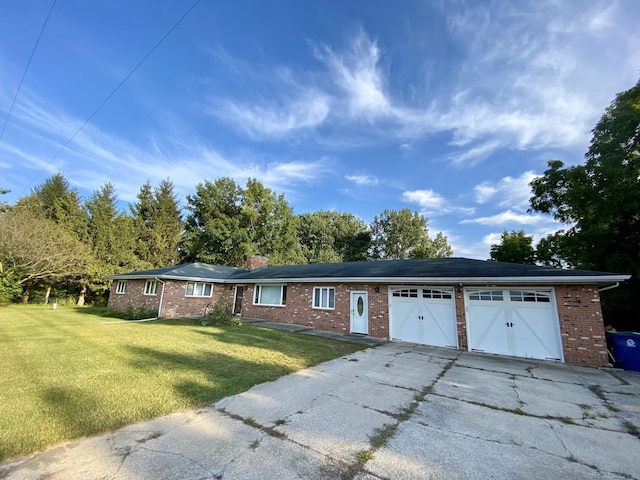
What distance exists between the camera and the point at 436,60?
35.5 feet

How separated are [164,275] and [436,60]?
16.8 metres

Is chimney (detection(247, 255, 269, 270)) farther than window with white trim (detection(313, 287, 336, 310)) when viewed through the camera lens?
Yes

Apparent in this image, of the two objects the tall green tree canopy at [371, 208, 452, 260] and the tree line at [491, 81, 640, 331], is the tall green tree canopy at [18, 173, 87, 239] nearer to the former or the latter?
the tall green tree canopy at [371, 208, 452, 260]

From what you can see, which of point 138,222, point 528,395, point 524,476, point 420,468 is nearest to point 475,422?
point 524,476

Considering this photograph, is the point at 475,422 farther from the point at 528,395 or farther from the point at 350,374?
the point at 350,374

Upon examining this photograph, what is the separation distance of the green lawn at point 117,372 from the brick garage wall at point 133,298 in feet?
19.3

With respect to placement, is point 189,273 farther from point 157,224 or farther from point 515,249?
point 515,249

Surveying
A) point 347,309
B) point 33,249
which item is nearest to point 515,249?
point 347,309

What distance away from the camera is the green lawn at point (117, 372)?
3.70m

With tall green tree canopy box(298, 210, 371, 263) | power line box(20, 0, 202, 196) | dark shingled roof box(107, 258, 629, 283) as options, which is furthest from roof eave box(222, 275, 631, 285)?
tall green tree canopy box(298, 210, 371, 263)

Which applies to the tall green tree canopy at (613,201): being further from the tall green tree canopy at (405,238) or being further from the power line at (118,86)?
the tall green tree canopy at (405,238)

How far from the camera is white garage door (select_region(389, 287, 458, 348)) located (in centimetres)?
1041

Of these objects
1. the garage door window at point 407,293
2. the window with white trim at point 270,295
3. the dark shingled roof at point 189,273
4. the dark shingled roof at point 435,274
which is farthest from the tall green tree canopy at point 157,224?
the garage door window at point 407,293

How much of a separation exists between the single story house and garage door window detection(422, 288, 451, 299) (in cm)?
4
